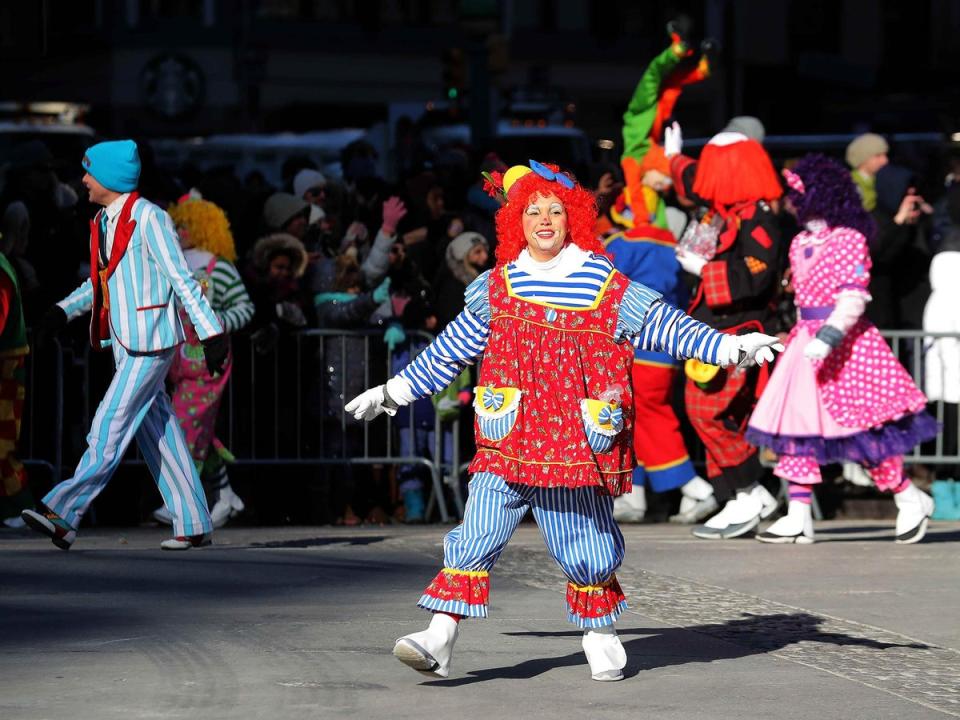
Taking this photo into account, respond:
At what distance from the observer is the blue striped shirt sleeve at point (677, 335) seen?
25.9 ft

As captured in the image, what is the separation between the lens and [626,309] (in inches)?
311

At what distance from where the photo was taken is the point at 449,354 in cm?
804

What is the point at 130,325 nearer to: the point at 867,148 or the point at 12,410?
the point at 12,410

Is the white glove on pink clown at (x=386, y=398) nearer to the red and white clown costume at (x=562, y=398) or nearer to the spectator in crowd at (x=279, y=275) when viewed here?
the red and white clown costume at (x=562, y=398)

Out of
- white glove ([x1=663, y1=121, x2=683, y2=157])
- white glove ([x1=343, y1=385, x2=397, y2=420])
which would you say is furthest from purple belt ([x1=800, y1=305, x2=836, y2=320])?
white glove ([x1=343, y1=385, x2=397, y2=420])

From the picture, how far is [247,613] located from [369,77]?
4011 cm

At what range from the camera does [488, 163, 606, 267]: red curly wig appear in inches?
314

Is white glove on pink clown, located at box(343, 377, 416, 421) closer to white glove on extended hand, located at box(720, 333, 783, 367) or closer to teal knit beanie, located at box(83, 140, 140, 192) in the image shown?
white glove on extended hand, located at box(720, 333, 783, 367)

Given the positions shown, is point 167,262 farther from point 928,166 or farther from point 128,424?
point 928,166

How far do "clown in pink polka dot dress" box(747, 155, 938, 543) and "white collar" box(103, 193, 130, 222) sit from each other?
337cm

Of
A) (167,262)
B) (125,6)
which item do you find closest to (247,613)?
(167,262)

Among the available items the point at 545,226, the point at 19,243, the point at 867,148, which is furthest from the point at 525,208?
the point at 867,148

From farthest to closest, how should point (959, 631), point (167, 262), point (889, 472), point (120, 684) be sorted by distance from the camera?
point (889, 472) → point (167, 262) → point (959, 631) → point (120, 684)

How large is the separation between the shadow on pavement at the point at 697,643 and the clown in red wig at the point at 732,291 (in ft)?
9.26
